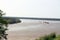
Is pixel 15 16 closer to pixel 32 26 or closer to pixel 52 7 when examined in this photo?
pixel 32 26

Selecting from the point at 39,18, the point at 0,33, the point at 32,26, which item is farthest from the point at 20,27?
the point at 0,33

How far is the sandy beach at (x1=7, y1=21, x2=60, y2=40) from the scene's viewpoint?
170 cm

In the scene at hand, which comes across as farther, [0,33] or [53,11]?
[53,11]

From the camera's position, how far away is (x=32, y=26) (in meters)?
1.79

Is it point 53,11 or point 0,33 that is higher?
point 53,11

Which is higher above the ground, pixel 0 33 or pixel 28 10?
pixel 28 10

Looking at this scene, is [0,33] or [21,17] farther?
[21,17]

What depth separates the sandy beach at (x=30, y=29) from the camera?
170 cm

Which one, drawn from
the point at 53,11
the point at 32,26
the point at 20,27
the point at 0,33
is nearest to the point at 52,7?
the point at 53,11

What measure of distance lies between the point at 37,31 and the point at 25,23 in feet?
0.65

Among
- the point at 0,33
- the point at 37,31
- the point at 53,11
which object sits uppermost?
the point at 53,11

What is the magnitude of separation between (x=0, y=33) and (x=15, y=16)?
1.80ft

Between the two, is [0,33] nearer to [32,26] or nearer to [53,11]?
[32,26]

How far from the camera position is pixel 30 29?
1772 millimetres
